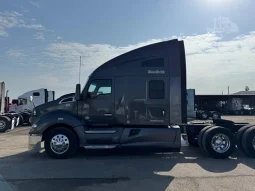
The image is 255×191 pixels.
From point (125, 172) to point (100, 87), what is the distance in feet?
10.2

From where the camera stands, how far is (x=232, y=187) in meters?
5.61

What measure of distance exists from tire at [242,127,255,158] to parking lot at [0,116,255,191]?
252mm

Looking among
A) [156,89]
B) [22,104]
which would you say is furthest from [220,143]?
[22,104]

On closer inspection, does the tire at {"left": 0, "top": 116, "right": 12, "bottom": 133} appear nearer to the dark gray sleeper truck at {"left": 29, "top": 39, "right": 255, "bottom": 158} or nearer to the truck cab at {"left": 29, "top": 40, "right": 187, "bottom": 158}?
the dark gray sleeper truck at {"left": 29, "top": 39, "right": 255, "bottom": 158}

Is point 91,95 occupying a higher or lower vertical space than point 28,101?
lower

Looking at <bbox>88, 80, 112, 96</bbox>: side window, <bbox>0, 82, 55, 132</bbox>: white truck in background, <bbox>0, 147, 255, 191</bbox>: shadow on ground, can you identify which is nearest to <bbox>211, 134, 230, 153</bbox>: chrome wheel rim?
<bbox>0, 147, 255, 191</bbox>: shadow on ground

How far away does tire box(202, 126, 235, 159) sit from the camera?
28.1ft

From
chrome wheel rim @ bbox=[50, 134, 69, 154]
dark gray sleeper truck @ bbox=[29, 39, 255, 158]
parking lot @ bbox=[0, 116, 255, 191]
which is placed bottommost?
parking lot @ bbox=[0, 116, 255, 191]

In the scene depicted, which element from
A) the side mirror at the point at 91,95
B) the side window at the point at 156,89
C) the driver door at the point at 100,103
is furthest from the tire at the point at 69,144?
the side window at the point at 156,89

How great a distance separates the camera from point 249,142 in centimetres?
869

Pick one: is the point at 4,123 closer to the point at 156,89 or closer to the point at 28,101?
the point at 28,101

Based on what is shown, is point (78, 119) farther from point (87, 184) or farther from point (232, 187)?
point (232, 187)

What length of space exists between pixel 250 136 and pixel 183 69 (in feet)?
9.68

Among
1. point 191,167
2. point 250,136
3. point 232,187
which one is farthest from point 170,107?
point 232,187
